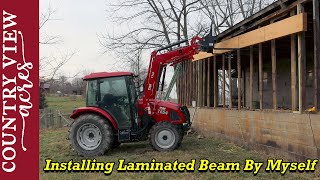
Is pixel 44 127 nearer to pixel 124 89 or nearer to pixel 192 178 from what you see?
pixel 124 89

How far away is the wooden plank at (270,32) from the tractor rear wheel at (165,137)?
11.1ft

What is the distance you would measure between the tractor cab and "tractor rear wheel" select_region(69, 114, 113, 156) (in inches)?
15.4

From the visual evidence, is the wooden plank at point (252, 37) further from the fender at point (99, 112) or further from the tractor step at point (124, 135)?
the fender at point (99, 112)

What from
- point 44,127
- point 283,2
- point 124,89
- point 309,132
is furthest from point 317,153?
point 44,127

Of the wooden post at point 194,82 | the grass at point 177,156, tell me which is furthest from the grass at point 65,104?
the grass at point 177,156

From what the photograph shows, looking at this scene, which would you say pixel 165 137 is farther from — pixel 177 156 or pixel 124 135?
pixel 124 135

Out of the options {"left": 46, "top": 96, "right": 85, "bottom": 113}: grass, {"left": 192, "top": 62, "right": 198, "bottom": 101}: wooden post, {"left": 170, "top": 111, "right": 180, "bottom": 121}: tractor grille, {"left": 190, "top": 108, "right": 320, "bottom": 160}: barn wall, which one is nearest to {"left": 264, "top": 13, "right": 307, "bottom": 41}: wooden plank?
{"left": 190, "top": 108, "right": 320, "bottom": 160}: barn wall

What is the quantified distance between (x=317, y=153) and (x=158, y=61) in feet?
18.2

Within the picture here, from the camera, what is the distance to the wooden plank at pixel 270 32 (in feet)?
28.3

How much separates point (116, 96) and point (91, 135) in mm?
1344

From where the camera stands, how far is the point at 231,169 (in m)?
8.51

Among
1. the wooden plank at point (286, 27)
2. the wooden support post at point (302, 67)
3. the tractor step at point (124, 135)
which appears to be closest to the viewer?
the wooden plank at point (286, 27)

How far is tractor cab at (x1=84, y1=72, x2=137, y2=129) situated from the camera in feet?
36.4

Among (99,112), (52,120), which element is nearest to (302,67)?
(99,112)
